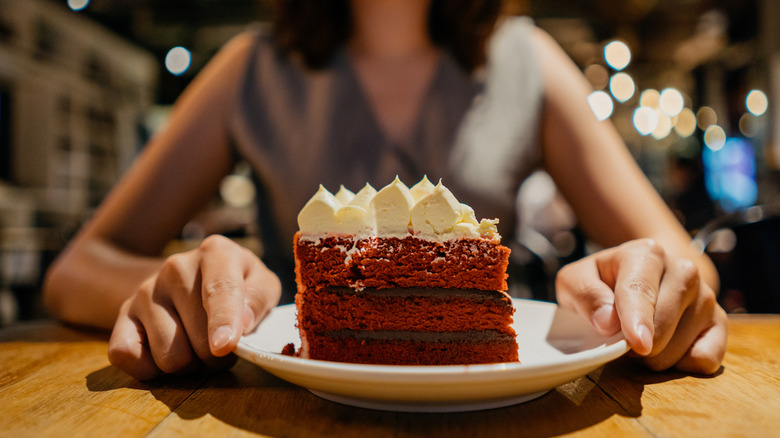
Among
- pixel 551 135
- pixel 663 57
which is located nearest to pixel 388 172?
pixel 551 135

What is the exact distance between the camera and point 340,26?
7.05 ft

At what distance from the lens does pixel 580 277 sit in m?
1.10

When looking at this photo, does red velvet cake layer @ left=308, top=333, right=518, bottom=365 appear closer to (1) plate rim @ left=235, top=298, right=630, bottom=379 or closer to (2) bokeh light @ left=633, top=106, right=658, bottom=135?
(1) plate rim @ left=235, top=298, right=630, bottom=379

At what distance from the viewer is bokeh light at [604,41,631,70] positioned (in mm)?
10445

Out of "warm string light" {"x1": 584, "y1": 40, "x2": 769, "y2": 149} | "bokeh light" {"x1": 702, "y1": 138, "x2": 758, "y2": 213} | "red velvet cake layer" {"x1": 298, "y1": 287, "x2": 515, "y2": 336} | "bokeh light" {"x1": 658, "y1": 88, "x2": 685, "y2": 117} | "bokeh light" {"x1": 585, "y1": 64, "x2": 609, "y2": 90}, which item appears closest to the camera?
"red velvet cake layer" {"x1": 298, "y1": 287, "x2": 515, "y2": 336}

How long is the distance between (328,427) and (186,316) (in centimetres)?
39

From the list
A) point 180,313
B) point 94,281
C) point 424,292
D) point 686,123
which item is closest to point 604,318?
point 424,292

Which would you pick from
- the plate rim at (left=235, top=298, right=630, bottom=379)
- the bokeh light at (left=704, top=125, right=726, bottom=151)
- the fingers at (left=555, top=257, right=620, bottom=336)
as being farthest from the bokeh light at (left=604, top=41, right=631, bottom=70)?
the plate rim at (left=235, top=298, right=630, bottom=379)

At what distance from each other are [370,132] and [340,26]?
54 centimetres

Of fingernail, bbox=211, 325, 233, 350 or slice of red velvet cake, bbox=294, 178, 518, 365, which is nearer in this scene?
fingernail, bbox=211, 325, 233, 350

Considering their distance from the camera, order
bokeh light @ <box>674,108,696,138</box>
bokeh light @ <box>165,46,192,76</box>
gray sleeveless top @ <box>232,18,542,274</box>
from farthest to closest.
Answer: bokeh light @ <box>674,108,696,138</box>, bokeh light @ <box>165,46,192,76</box>, gray sleeveless top @ <box>232,18,542,274</box>

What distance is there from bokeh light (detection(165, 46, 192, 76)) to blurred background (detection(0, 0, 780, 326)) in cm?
4

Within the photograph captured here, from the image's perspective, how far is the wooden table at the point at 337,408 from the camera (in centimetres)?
72

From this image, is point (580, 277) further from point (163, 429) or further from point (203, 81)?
point (203, 81)
